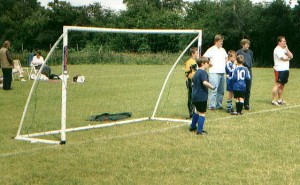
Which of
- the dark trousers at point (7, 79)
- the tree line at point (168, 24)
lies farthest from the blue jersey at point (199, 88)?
the dark trousers at point (7, 79)

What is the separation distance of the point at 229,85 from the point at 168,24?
953 inches

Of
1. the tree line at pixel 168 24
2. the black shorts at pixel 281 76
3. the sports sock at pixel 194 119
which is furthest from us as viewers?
the tree line at pixel 168 24

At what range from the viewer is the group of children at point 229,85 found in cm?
1061

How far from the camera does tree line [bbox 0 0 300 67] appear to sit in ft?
95.8

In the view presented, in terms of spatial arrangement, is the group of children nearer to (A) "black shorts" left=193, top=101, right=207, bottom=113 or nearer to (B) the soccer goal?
(A) "black shorts" left=193, top=101, right=207, bottom=113

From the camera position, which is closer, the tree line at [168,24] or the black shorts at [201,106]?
the black shorts at [201,106]

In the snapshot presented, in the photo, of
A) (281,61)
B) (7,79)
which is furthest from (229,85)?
(7,79)

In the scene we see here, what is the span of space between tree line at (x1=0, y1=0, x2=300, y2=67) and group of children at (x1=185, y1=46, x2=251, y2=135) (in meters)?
1.94

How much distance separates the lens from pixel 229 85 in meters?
14.1

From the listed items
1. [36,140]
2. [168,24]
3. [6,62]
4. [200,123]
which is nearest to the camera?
[36,140]

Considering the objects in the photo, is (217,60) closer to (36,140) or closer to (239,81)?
(239,81)

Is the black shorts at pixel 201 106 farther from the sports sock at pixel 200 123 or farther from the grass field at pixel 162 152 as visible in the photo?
the grass field at pixel 162 152

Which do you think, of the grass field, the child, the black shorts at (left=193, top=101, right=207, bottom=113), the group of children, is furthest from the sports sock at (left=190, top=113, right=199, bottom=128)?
the child

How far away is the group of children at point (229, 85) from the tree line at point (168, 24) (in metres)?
1.94
